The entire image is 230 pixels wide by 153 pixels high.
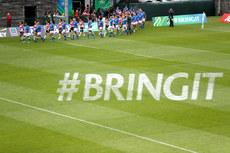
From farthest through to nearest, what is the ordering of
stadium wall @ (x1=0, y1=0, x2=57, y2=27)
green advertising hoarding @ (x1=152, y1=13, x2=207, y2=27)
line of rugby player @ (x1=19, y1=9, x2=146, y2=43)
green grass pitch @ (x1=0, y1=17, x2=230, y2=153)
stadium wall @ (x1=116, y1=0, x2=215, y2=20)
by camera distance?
1. stadium wall @ (x1=116, y1=0, x2=215, y2=20)
2. green advertising hoarding @ (x1=152, y1=13, x2=207, y2=27)
3. stadium wall @ (x1=0, y1=0, x2=57, y2=27)
4. line of rugby player @ (x1=19, y1=9, x2=146, y2=43)
5. green grass pitch @ (x1=0, y1=17, x2=230, y2=153)

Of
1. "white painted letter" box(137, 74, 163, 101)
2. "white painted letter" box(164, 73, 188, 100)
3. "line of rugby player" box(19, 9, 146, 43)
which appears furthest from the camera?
"line of rugby player" box(19, 9, 146, 43)

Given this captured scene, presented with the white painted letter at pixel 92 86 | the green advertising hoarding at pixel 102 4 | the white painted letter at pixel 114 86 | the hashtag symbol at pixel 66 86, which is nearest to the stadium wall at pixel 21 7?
the green advertising hoarding at pixel 102 4

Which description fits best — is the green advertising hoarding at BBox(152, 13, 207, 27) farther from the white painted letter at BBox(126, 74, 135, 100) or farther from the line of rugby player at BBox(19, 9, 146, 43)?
the white painted letter at BBox(126, 74, 135, 100)

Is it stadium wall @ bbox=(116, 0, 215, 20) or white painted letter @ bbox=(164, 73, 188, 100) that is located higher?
stadium wall @ bbox=(116, 0, 215, 20)

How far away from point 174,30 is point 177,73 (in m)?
23.2

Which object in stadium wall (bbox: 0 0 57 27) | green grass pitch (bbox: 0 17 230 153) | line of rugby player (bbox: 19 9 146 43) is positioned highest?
stadium wall (bbox: 0 0 57 27)

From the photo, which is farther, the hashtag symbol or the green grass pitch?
the hashtag symbol

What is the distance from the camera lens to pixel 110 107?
20828 millimetres

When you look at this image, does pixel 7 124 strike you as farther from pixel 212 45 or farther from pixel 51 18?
pixel 51 18

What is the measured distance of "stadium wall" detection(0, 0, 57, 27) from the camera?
2111 inches

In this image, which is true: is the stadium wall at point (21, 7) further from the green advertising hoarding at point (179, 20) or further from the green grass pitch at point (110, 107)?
the green grass pitch at point (110, 107)

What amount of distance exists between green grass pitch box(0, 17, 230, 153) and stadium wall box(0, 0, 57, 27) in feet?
53.3

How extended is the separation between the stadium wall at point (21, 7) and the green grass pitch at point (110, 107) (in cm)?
1626

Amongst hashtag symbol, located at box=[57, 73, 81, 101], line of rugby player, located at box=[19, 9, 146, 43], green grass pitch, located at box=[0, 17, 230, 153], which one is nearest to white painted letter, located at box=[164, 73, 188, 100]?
green grass pitch, located at box=[0, 17, 230, 153]
